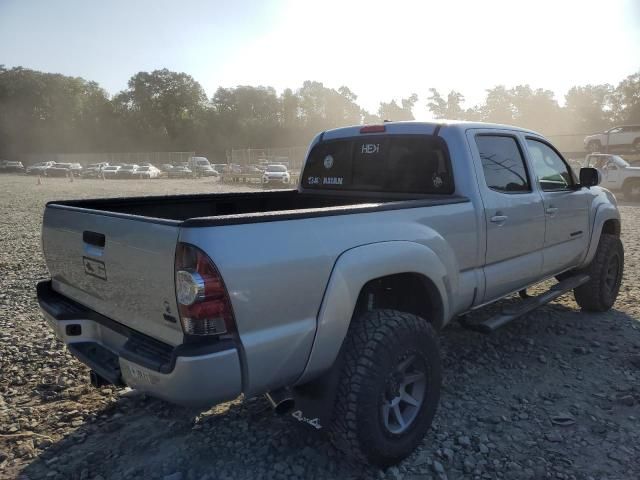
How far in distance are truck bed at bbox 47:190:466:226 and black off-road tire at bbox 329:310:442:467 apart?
2.10ft

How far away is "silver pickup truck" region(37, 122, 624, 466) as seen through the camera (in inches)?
76.9

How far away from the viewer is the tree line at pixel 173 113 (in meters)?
85.1

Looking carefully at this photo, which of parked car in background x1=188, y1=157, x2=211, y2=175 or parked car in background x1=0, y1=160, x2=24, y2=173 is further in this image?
parked car in background x1=0, y1=160, x2=24, y2=173

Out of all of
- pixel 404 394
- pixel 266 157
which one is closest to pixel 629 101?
pixel 266 157

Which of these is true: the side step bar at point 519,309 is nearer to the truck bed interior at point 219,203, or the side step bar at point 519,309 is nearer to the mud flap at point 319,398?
the truck bed interior at point 219,203

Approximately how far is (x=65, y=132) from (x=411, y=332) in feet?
333

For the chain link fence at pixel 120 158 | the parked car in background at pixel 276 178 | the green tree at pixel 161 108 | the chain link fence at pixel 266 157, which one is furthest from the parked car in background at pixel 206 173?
the green tree at pixel 161 108

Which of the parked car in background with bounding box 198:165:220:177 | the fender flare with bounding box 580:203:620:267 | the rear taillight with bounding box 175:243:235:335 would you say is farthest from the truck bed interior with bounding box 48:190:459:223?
the parked car in background with bounding box 198:165:220:177

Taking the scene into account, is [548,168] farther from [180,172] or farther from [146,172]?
[146,172]

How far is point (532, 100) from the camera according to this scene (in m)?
89.5

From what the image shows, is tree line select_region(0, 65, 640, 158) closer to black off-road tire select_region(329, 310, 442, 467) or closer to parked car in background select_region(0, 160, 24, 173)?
parked car in background select_region(0, 160, 24, 173)

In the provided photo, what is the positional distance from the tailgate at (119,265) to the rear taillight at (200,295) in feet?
0.20

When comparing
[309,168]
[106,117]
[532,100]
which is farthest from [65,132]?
[309,168]

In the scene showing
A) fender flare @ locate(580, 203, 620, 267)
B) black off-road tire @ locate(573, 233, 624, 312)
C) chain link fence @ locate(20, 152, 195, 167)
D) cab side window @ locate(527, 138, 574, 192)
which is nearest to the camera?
cab side window @ locate(527, 138, 574, 192)
